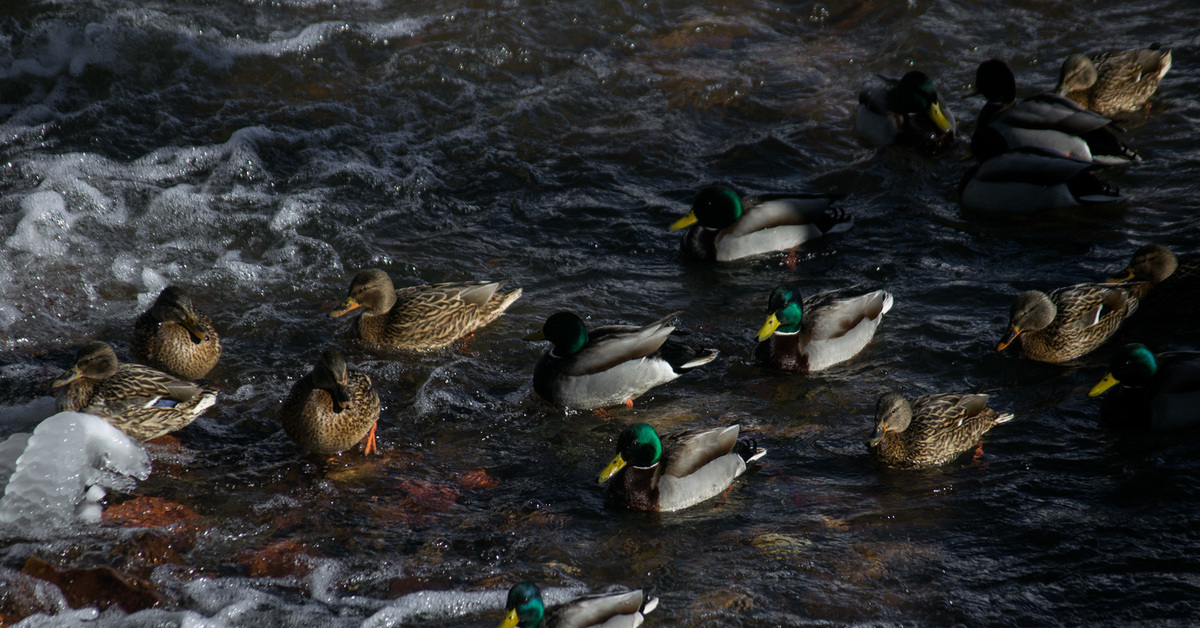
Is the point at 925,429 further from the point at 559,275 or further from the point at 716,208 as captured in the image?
the point at 559,275

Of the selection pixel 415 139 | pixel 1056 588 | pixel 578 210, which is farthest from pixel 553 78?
pixel 1056 588

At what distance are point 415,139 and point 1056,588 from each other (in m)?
7.60

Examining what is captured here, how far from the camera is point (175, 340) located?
20.4ft

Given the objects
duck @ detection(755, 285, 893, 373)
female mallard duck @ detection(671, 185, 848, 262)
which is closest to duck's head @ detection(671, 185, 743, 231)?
female mallard duck @ detection(671, 185, 848, 262)

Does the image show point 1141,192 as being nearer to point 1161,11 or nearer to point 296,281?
point 1161,11

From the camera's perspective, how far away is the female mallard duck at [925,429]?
5410mm

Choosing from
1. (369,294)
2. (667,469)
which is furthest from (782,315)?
(369,294)

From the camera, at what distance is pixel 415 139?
394 inches

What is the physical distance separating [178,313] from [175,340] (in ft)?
0.62

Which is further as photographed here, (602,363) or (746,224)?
(746,224)

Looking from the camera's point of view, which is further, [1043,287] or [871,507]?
[1043,287]

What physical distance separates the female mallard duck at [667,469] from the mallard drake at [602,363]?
3.41 feet

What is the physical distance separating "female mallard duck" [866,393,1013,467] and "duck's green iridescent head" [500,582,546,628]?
235 cm

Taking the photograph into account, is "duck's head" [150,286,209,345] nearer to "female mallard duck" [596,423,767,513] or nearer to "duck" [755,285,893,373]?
"female mallard duck" [596,423,767,513]
